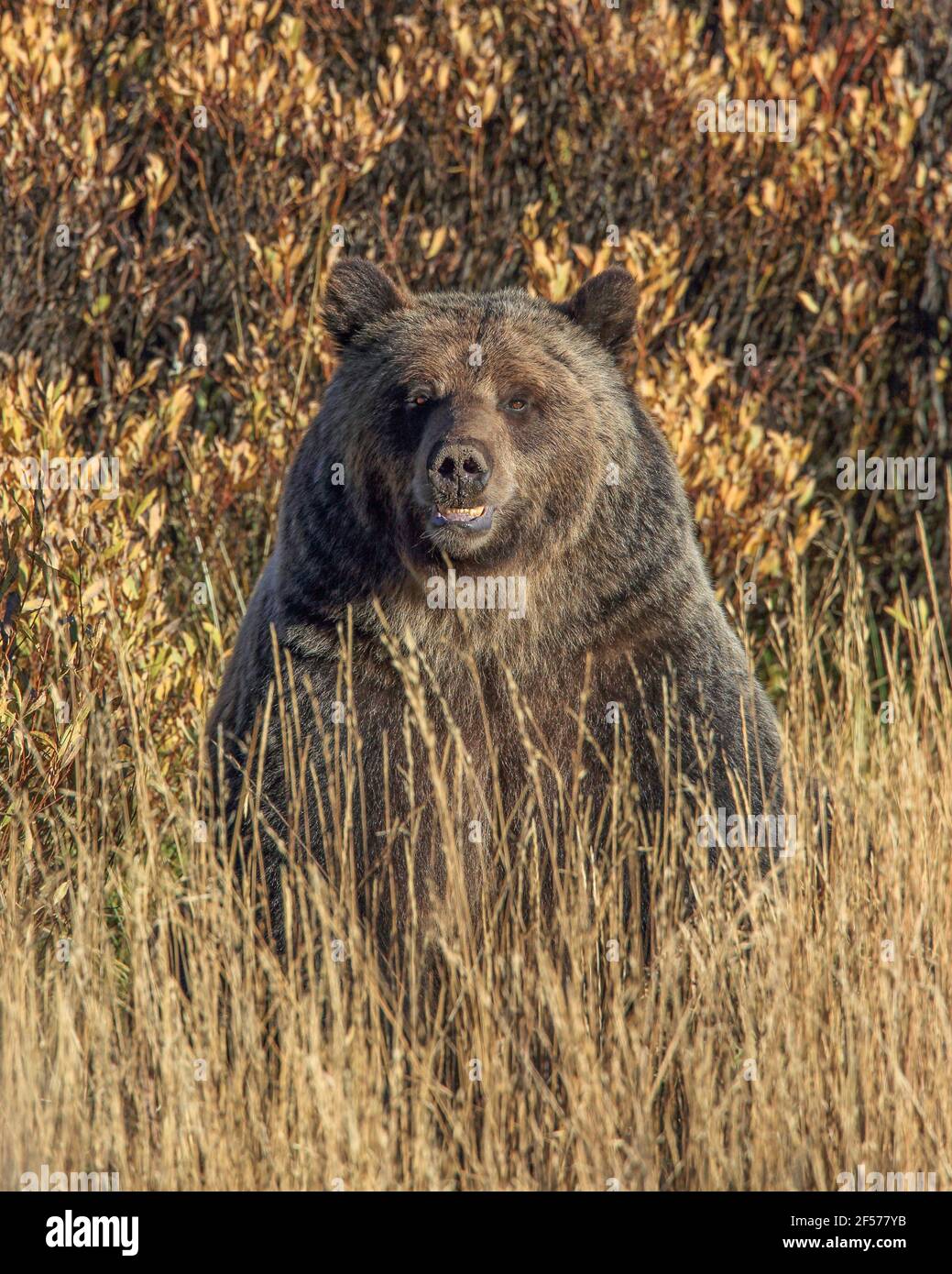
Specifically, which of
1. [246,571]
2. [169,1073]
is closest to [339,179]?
[246,571]

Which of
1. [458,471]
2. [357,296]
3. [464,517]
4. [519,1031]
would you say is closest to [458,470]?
[458,471]

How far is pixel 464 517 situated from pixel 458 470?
0.14 meters

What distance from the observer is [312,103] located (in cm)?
637

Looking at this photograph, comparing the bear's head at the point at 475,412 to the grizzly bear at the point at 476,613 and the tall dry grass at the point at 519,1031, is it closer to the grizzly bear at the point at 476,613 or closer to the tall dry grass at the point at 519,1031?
the grizzly bear at the point at 476,613

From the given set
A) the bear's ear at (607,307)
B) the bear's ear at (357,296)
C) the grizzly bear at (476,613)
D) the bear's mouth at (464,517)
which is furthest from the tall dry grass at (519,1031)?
the bear's ear at (607,307)

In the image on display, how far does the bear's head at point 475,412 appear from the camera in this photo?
3.92m

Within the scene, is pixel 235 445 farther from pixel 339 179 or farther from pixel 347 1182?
pixel 347 1182

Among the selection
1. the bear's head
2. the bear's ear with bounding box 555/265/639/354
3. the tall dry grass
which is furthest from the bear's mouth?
A: the bear's ear with bounding box 555/265/639/354

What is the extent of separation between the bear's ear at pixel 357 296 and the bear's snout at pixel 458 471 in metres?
0.71

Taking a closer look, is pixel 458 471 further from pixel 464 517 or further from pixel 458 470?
pixel 464 517

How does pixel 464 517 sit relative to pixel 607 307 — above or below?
below

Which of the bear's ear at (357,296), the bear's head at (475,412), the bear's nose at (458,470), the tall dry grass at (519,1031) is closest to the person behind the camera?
the tall dry grass at (519,1031)

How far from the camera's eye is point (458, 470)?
3758 millimetres

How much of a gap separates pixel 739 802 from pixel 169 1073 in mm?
1446
